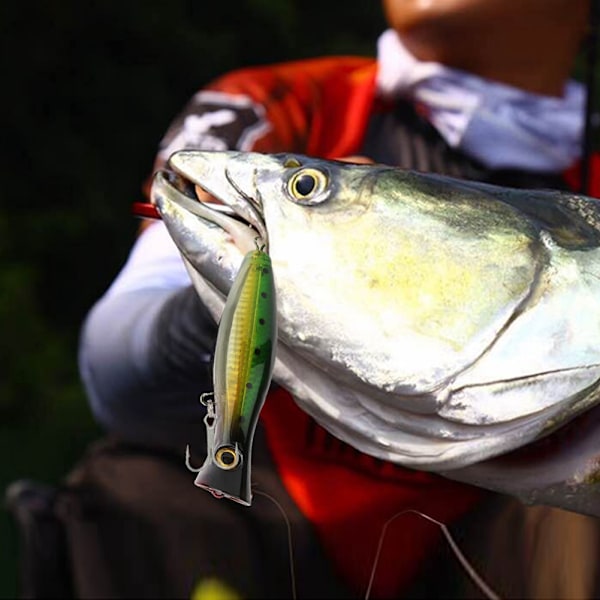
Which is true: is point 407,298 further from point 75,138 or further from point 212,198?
point 75,138

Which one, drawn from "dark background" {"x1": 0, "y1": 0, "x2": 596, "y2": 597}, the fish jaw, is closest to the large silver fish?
the fish jaw

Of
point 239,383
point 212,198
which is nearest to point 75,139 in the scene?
point 212,198

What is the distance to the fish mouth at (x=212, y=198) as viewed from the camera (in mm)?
514

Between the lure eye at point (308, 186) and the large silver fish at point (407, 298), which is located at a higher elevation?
the lure eye at point (308, 186)

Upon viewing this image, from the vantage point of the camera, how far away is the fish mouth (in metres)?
0.51

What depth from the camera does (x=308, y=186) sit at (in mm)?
520

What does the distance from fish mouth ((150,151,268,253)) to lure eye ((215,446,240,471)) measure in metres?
0.10

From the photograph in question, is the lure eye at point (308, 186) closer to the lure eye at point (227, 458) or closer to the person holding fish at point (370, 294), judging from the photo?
the person holding fish at point (370, 294)

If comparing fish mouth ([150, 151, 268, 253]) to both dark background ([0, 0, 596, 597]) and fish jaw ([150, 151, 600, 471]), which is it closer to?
fish jaw ([150, 151, 600, 471])

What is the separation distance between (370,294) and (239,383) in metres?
0.09

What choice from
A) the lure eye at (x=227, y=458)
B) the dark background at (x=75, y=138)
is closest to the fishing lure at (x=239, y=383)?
the lure eye at (x=227, y=458)

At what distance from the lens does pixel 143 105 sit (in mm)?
2299

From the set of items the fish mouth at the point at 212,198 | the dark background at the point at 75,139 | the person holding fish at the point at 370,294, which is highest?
the fish mouth at the point at 212,198

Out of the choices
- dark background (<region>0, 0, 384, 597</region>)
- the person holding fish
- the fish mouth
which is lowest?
dark background (<region>0, 0, 384, 597</region>)
